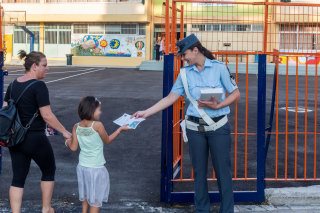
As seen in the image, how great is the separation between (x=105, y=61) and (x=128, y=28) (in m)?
3.31

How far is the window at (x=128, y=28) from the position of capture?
139 ft

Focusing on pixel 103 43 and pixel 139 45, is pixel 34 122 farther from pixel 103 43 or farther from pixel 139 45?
pixel 103 43

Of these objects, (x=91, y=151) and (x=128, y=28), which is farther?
(x=128, y=28)

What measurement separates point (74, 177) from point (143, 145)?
2.62 meters

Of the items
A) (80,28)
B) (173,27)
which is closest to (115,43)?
(80,28)

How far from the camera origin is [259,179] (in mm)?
6367

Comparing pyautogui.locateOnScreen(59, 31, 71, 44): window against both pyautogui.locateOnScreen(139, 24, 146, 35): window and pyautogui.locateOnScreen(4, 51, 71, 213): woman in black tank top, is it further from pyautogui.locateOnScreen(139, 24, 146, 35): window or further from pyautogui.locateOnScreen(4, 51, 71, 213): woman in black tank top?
pyautogui.locateOnScreen(4, 51, 71, 213): woman in black tank top

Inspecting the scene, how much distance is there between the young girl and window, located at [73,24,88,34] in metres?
39.6

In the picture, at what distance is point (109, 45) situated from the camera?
142 feet

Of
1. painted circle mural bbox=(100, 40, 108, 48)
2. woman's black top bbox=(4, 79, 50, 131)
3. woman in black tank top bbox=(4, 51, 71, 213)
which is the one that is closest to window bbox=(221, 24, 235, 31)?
woman in black tank top bbox=(4, 51, 71, 213)

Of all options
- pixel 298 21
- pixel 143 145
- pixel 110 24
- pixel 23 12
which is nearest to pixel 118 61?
pixel 110 24

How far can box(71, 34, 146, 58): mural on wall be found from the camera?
42.3 meters

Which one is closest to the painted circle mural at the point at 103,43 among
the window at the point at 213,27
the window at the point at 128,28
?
the window at the point at 128,28

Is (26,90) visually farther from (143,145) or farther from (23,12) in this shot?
(23,12)
